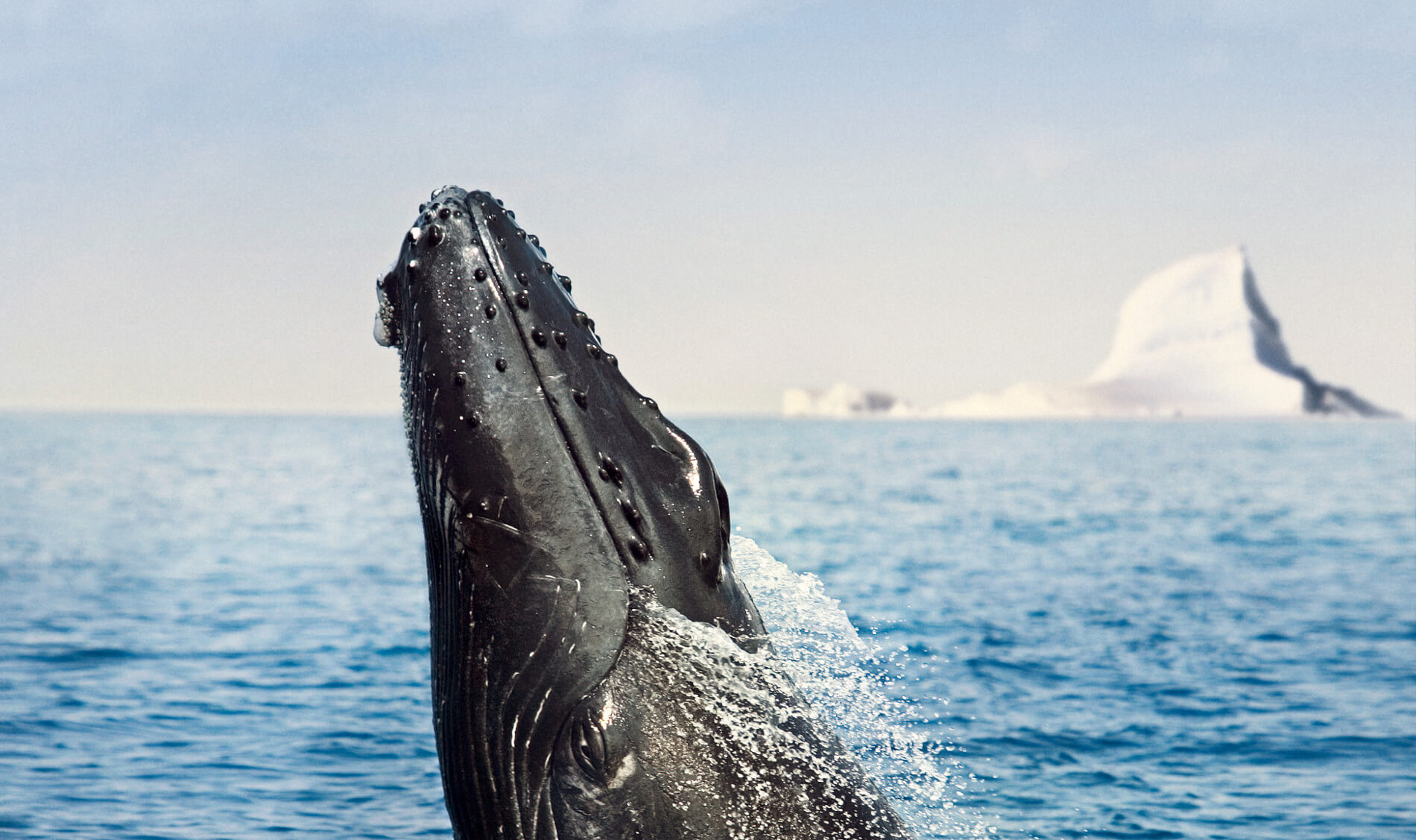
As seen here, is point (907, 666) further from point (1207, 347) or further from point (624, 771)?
point (1207, 347)

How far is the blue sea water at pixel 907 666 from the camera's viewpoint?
370 inches

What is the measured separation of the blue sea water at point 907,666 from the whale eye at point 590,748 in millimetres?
779

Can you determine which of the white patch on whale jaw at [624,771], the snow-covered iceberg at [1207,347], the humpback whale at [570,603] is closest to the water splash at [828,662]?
the humpback whale at [570,603]

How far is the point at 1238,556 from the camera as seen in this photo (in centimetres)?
2812

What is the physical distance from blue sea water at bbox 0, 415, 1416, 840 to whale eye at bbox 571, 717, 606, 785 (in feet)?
2.55

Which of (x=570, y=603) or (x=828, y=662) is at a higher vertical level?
(x=570, y=603)

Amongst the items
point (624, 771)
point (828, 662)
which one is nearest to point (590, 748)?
point (624, 771)

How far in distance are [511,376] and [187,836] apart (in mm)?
6883

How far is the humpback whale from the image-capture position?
3076 millimetres

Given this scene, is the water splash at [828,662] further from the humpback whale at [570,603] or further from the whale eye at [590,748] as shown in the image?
the whale eye at [590,748]

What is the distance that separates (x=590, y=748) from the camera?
3043mm

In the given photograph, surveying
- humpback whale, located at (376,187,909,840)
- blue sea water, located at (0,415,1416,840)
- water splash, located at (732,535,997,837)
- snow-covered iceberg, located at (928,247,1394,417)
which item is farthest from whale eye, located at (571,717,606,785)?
snow-covered iceberg, located at (928,247,1394,417)

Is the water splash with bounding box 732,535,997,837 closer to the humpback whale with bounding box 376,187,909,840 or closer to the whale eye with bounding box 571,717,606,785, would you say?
the humpback whale with bounding box 376,187,909,840

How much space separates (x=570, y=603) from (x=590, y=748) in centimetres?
33
